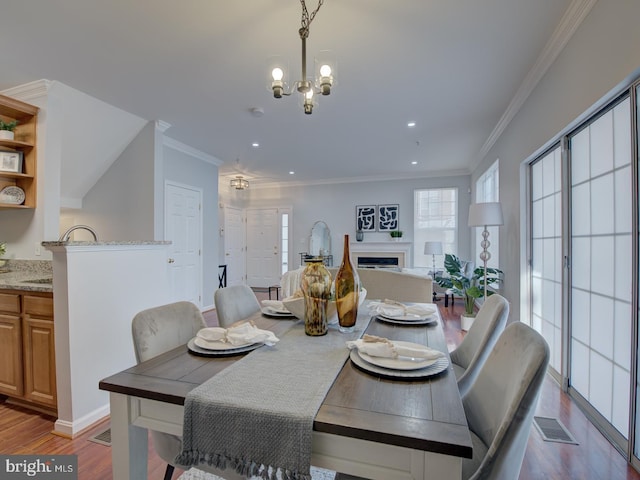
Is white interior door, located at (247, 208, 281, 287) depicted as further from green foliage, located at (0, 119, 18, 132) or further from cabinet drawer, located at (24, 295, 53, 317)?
cabinet drawer, located at (24, 295, 53, 317)

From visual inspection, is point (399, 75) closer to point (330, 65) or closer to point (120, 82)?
point (330, 65)

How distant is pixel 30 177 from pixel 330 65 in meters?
2.85

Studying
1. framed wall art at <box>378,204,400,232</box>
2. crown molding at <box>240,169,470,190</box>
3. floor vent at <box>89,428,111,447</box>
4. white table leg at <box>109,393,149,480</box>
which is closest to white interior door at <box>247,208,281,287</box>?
crown molding at <box>240,169,470,190</box>

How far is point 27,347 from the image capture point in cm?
216

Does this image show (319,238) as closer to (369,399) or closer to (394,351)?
(394,351)

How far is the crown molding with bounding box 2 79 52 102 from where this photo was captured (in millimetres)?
2833

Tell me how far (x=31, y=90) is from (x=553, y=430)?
4.95 metres

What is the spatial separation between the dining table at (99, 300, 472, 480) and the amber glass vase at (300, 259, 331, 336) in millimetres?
272

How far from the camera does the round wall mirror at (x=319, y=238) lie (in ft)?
24.0

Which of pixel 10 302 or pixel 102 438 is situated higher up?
pixel 10 302

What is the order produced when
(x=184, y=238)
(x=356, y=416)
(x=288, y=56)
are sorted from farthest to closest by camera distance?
(x=184, y=238)
(x=288, y=56)
(x=356, y=416)

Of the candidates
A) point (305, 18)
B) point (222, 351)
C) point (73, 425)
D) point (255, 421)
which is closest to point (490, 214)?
point (305, 18)

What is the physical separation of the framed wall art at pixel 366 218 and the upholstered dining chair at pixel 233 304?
17.4 ft

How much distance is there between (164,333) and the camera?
1347mm
